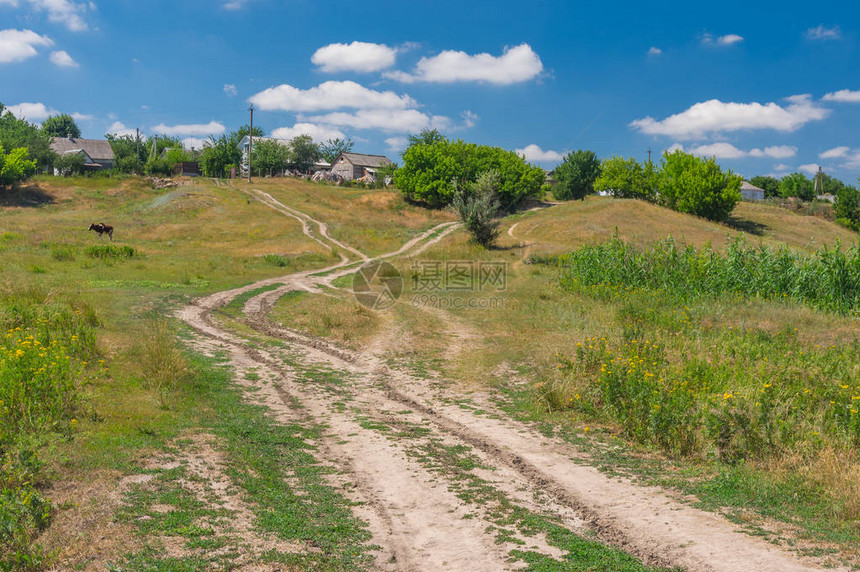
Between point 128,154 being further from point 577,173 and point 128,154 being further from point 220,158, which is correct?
point 577,173

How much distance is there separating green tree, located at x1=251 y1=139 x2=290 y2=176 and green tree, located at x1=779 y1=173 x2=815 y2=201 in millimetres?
91019

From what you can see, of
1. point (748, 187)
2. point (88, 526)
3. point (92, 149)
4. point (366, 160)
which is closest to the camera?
point (88, 526)

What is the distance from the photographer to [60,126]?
4783 inches

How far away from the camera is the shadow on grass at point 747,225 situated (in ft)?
198

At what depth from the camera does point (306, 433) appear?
9172 millimetres

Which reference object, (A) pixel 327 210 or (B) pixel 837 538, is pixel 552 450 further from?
(A) pixel 327 210

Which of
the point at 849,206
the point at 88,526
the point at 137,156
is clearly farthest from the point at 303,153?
the point at 88,526

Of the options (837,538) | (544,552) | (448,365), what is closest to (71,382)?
(544,552)

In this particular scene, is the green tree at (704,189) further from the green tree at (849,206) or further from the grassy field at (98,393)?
the grassy field at (98,393)

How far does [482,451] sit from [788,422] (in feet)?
→ 14.4

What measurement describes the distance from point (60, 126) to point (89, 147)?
4275 cm

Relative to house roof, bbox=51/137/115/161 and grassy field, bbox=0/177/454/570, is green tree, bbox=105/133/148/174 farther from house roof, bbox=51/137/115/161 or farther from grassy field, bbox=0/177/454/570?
grassy field, bbox=0/177/454/570

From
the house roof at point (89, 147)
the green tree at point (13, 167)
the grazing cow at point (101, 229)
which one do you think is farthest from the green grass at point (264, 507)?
the house roof at point (89, 147)

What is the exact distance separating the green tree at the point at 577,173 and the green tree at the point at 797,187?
51.0m
